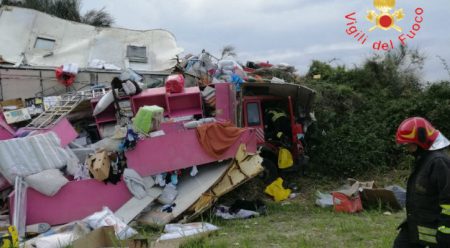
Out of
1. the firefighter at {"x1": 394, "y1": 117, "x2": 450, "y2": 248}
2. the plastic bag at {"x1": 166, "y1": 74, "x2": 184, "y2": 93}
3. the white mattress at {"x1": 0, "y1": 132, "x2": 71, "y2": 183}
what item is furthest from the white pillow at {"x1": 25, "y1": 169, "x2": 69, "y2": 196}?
the firefighter at {"x1": 394, "y1": 117, "x2": 450, "y2": 248}

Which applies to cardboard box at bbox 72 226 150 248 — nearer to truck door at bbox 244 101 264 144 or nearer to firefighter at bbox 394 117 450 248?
firefighter at bbox 394 117 450 248

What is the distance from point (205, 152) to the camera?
9281 millimetres

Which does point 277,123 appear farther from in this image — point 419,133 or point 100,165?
point 419,133

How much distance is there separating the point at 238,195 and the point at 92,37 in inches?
323

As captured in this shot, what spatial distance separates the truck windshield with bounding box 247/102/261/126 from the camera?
11438 millimetres

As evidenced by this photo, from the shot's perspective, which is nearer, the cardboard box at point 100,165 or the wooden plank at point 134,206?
Answer: the wooden plank at point 134,206

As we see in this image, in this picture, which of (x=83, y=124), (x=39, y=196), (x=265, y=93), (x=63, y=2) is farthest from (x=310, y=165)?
(x=63, y=2)

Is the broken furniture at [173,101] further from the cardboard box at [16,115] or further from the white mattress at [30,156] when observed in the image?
the cardboard box at [16,115]

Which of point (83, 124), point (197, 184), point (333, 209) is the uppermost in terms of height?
point (83, 124)

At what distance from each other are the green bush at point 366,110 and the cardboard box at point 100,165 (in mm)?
5911

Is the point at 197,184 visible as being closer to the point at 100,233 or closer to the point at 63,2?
the point at 100,233

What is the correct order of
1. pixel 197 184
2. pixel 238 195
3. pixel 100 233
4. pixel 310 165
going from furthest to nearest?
pixel 310 165
pixel 238 195
pixel 197 184
pixel 100 233

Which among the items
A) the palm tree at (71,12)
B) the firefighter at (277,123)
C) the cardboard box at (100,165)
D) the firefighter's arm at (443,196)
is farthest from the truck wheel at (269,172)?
the palm tree at (71,12)

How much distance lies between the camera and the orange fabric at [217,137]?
9273 millimetres
